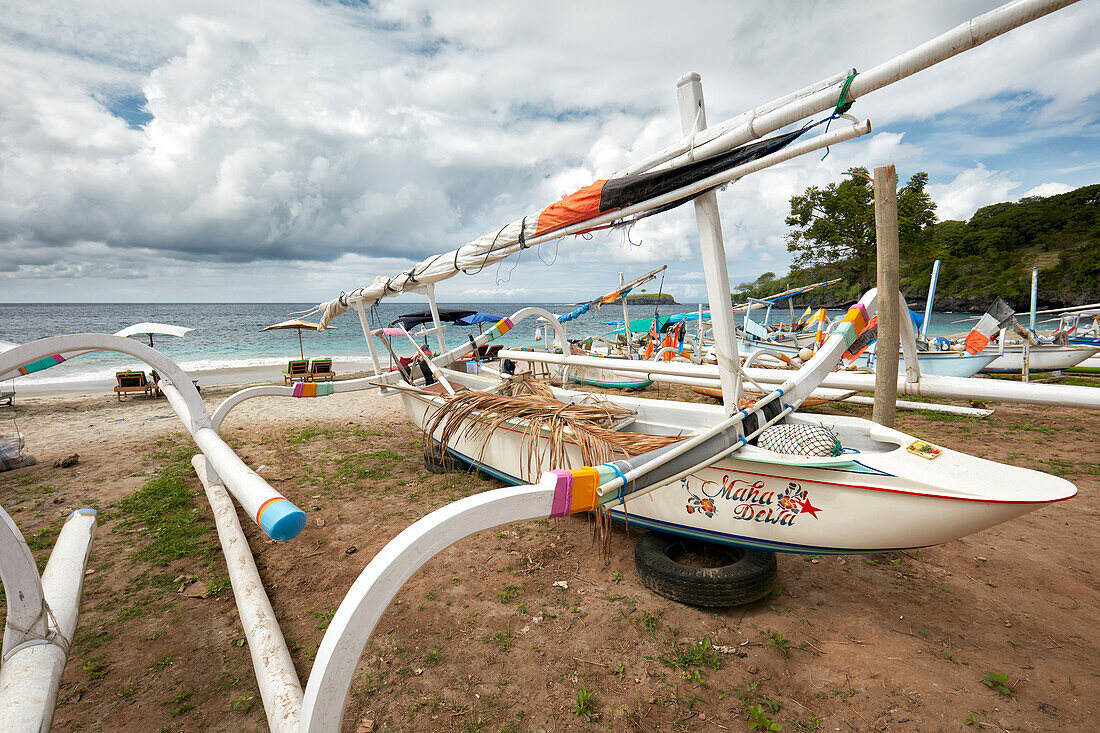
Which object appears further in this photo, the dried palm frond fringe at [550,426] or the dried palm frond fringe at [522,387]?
the dried palm frond fringe at [522,387]

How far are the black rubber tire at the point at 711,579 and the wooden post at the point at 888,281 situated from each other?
1.96 meters

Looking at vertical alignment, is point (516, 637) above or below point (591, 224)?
below

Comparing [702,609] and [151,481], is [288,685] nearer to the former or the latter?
[702,609]

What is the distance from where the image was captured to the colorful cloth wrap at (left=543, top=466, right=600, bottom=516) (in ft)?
6.04

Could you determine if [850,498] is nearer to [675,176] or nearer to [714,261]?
[714,261]

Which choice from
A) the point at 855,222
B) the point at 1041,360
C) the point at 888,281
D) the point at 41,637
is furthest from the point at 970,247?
the point at 41,637

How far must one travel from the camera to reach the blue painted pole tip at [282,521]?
128cm

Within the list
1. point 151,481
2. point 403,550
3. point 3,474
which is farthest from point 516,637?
point 3,474

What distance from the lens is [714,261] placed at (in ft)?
9.02

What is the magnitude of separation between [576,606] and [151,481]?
5.63m

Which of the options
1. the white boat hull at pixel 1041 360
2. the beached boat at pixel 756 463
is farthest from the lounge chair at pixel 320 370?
the white boat hull at pixel 1041 360

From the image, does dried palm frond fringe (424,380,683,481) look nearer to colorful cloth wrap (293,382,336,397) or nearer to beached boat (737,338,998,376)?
colorful cloth wrap (293,382,336,397)

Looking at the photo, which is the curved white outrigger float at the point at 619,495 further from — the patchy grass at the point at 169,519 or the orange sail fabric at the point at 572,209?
the patchy grass at the point at 169,519

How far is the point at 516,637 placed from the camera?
2793mm
